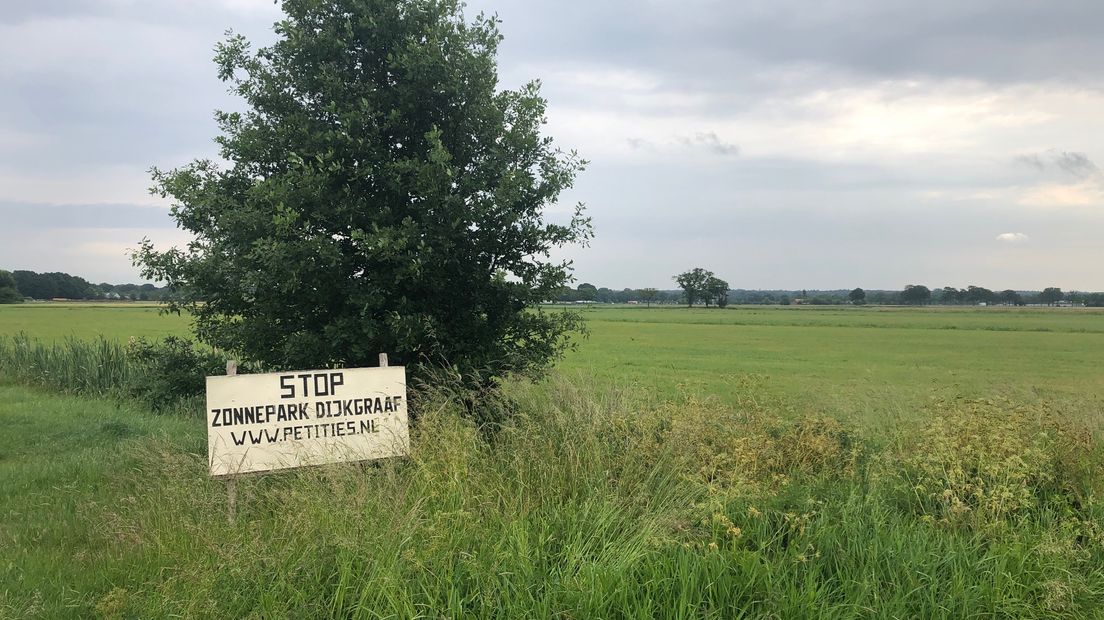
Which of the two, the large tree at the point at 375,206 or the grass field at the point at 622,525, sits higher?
the large tree at the point at 375,206

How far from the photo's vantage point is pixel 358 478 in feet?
16.0

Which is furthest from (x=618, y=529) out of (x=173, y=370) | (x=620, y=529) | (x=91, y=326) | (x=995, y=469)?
(x=91, y=326)

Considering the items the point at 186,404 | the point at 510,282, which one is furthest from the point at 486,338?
the point at 186,404

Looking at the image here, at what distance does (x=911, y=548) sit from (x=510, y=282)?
475 centimetres

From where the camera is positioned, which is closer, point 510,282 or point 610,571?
point 610,571

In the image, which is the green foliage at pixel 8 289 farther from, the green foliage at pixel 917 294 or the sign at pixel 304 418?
the green foliage at pixel 917 294

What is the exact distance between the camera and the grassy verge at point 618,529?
3693 millimetres

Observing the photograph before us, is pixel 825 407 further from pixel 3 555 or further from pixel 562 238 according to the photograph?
pixel 3 555

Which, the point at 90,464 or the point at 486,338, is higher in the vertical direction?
the point at 486,338

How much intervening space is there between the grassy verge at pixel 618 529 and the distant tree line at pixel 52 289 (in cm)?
12058

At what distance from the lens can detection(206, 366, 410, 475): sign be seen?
5492 millimetres

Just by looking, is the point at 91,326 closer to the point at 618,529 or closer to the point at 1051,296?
the point at 618,529

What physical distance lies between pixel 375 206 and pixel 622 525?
4.50 metres

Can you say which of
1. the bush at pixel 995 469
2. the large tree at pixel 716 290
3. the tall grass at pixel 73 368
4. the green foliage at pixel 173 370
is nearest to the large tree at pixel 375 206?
the green foliage at pixel 173 370
